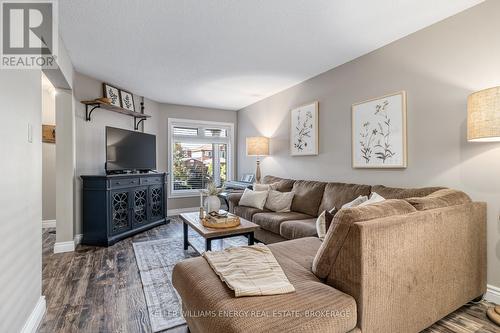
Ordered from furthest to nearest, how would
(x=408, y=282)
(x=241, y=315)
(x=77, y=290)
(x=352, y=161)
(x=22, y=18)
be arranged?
(x=352, y=161) < (x=77, y=290) < (x=22, y=18) < (x=408, y=282) < (x=241, y=315)

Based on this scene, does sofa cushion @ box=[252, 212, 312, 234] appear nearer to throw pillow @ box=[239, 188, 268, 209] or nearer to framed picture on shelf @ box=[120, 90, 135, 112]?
throw pillow @ box=[239, 188, 268, 209]

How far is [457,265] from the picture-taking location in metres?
1.77

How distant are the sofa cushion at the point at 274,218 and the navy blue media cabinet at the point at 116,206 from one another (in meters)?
1.93

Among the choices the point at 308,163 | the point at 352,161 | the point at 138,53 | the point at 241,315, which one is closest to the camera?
the point at 241,315

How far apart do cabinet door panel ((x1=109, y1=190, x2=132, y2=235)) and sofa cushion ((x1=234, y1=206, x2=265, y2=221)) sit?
163 cm

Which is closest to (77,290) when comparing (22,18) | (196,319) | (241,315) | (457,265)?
(196,319)

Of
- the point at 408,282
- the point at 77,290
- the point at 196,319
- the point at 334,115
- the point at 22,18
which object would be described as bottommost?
the point at 77,290

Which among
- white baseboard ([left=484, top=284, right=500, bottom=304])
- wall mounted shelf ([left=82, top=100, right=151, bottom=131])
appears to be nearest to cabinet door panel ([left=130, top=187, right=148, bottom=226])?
wall mounted shelf ([left=82, top=100, right=151, bottom=131])

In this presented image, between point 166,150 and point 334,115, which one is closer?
point 334,115

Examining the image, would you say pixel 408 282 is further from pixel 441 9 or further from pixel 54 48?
pixel 54 48

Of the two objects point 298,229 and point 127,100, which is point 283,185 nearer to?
point 298,229

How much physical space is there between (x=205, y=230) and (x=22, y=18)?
7.02ft

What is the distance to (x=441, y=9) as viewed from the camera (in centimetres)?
214

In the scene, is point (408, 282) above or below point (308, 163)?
below
